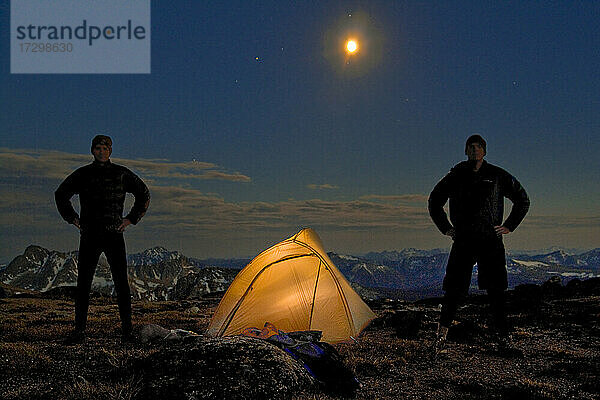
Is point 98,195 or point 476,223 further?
point 98,195

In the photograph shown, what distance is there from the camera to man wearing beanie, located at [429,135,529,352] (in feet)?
30.2

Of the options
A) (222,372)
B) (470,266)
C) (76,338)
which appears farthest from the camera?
(76,338)

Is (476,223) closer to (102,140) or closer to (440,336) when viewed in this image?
(440,336)

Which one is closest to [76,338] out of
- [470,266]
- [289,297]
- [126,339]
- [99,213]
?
[126,339]

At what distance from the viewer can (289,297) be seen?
11570 mm

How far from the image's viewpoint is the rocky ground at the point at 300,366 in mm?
5844

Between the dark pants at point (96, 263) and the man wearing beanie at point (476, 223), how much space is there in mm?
7328

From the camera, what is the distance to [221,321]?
1142 cm

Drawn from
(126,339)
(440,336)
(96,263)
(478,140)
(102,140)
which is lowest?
(126,339)

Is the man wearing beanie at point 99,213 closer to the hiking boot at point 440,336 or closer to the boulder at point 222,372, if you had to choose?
the boulder at point 222,372

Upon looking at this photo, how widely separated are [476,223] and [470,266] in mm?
996

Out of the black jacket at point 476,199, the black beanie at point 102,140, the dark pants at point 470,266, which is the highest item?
the black beanie at point 102,140

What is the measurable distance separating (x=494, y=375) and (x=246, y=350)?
5.57 meters

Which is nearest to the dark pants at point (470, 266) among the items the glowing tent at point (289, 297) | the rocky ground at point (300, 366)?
the rocky ground at point (300, 366)
